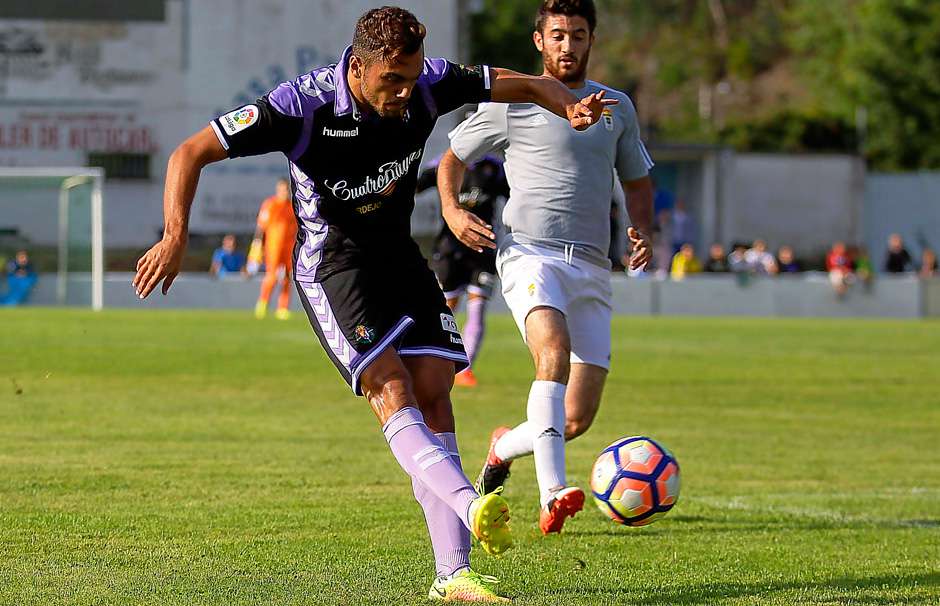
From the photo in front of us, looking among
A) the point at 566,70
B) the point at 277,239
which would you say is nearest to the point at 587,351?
the point at 566,70

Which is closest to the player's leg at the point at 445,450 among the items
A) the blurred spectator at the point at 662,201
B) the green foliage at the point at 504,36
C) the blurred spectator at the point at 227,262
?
the blurred spectator at the point at 227,262

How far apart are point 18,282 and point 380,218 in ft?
85.3

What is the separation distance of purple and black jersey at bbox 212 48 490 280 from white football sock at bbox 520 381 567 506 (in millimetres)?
1131

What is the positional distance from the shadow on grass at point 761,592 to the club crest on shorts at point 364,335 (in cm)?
107

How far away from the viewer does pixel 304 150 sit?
17.6 ft

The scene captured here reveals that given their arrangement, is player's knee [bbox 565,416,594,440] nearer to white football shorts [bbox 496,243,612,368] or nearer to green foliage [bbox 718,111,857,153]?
white football shorts [bbox 496,243,612,368]

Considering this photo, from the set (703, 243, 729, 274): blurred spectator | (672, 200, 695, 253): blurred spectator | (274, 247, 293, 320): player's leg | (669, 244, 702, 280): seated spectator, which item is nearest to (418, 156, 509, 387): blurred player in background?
(274, 247, 293, 320): player's leg

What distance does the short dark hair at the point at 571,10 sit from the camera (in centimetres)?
717

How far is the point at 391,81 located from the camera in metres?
5.14

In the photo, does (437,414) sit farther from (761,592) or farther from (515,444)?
(515,444)

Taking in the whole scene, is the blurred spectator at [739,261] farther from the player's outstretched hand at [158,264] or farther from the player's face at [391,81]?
the player's outstretched hand at [158,264]

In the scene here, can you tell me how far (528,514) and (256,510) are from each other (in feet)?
4.19

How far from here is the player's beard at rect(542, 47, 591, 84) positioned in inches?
283

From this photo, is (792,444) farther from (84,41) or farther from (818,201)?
(818,201)
